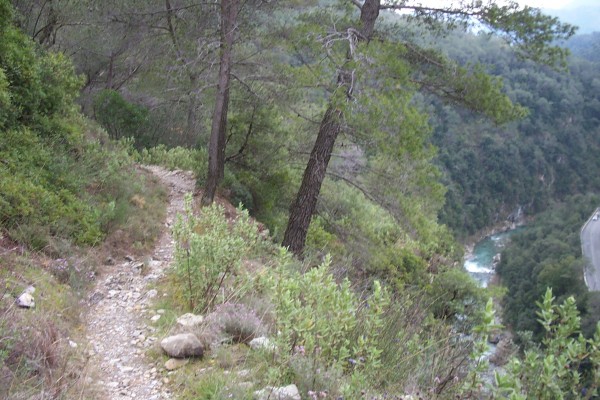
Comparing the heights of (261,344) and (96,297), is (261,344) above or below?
above

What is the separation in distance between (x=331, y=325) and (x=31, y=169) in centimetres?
446

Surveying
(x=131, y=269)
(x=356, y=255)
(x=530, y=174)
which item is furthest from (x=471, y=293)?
(x=530, y=174)

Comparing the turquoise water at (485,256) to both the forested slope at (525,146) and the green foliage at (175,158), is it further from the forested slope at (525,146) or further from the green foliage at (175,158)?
the green foliage at (175,158)

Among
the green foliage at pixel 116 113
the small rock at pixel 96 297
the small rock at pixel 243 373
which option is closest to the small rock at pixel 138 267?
the small rock at pixel 96 297

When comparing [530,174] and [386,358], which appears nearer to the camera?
[386,358]

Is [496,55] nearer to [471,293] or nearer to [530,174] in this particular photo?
[530,174]

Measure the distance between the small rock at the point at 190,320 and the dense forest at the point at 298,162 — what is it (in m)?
0.20

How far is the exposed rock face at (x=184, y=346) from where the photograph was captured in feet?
11.3

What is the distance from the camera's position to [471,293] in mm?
14250

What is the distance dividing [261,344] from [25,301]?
187 cm

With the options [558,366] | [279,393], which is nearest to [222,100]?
[279,393]

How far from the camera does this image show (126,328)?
4148 mm

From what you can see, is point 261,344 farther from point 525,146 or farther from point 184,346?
point 525,146

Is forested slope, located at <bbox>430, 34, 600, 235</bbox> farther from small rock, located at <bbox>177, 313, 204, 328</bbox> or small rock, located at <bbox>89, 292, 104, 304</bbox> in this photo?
small rock, located at <bbox>177, 313, 204, 328</bbox>
